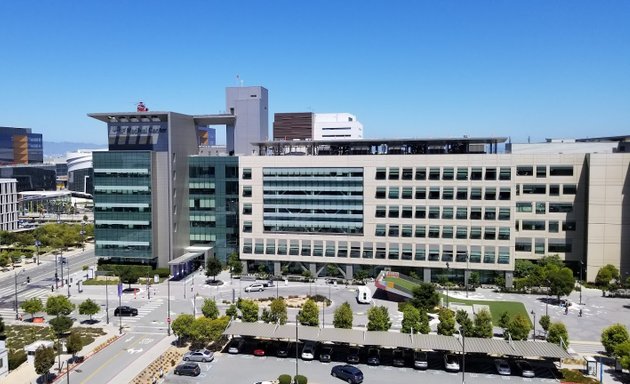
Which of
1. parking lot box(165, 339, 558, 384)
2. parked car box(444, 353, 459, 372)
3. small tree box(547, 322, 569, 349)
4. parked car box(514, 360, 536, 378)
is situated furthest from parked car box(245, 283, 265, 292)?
small tree box(547, 322, 569, 349)

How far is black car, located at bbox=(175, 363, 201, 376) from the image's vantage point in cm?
4747

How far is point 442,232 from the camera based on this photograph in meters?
81.7

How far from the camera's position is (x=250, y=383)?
46.2 meters

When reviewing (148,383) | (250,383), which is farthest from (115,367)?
(250,383)

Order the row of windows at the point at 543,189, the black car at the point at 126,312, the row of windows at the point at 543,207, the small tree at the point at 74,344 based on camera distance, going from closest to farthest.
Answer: the small tree at the point at 74,344, the black car at the point at 126,312, the row of windows at the point at 543,189, the row of windows at the point at 543,207

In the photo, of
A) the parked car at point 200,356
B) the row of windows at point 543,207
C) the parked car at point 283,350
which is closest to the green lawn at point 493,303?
the row of windows at point 543,207

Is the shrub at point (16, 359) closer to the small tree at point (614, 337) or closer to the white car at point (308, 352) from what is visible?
the white car at point (308, 352)

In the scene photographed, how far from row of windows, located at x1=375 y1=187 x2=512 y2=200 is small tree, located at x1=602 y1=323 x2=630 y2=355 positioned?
32593 millimetres

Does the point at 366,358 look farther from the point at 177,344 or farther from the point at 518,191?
the point at 518,191

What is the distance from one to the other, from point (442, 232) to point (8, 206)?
121m

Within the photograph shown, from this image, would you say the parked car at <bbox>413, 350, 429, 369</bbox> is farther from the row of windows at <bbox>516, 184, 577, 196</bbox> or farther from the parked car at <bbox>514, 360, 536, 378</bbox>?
the row of windows at <bbox>516, 184, 577, 196</bbox>

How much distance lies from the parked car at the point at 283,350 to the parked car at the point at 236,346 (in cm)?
419

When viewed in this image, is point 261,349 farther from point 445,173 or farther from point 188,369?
point 445,173

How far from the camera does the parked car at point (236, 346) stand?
175 feet
